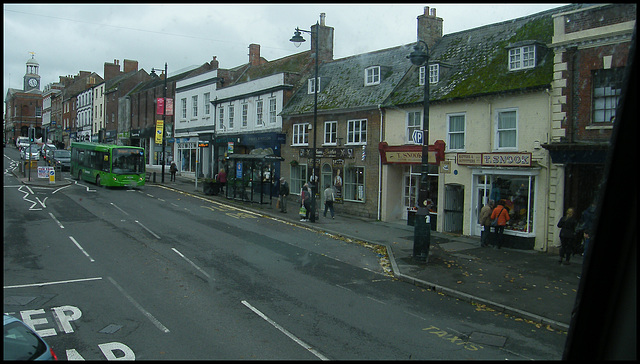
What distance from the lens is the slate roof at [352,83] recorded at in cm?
2508

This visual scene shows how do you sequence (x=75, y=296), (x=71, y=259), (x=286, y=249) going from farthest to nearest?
1. (x=286, y=249)
2. (x=71, y=259)
3. (x=75, y=296)

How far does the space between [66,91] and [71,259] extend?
198ft

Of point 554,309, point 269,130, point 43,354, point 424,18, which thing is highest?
point 424,18

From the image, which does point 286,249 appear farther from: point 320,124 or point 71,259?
point 320,124

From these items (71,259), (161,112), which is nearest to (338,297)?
(71,259)

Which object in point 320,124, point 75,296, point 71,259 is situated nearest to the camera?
point 75,296

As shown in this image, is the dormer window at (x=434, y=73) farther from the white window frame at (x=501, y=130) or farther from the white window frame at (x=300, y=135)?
the white window frame at (x=300, y=135)

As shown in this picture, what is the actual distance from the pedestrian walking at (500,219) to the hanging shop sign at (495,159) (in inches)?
64.8

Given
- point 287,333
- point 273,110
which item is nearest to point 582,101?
point 287,333

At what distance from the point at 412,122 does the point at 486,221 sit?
671cm

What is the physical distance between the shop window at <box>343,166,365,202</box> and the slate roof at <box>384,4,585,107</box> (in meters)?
4.05

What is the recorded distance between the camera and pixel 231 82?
39.8m

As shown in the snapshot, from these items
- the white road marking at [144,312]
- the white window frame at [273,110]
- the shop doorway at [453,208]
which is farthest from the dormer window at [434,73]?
the white road marking at [144,312]

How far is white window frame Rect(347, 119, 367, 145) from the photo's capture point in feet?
82.6
